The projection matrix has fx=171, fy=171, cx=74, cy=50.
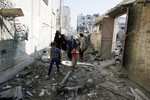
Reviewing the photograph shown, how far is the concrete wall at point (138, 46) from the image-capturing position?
591 centimetres

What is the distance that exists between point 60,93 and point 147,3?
4304 mm

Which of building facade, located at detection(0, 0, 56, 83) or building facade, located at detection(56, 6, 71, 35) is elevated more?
building facade, located at detection(56, 6, 71, 35)

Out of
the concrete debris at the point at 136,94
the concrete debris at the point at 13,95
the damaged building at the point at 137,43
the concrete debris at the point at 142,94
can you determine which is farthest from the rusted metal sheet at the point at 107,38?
the concrete debris at the point at 13,95

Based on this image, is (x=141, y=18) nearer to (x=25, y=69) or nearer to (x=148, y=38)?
(x=148, y=38)

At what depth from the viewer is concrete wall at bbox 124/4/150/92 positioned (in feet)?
19.4

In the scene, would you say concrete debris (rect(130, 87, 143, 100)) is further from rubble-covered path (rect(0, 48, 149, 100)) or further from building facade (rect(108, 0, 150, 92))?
building facade (rect(108, 0, 150, 92))

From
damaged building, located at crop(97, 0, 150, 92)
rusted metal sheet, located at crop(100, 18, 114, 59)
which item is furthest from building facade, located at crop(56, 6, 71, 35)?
damaged building, located at crop(97, 0, 150, 92)

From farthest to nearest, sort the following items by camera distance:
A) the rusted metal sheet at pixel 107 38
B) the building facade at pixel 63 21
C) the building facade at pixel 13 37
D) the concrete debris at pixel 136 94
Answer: the building facade at pixel 63 21, the rusted metal sheet at pixel 107 38, the building facade at pixel 13 37, the concrete debris at pixel 136 94

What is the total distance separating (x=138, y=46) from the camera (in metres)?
6.68

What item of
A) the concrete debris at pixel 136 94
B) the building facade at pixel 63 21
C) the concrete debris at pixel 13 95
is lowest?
the concrete debris at pixel 136 94

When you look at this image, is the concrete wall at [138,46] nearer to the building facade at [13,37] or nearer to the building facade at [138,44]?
the building facade at [138,44]

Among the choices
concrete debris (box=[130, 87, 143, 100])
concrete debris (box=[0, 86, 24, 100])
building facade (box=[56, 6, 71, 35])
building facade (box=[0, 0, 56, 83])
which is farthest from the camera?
building facade (box=[56, 6, 71, 35])

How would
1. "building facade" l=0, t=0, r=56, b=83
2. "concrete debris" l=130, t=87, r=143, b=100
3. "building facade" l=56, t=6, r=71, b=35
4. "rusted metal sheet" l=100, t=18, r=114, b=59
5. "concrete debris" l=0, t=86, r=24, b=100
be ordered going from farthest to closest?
"building facade" l=56, t=6, r=71, b=35, "rusted metal sheet" l=100, t=18, r=114, b=59, "building facade" l=0, t=0, r=56, b=83, "concrete debris" l=130, t=87, r=143, b=100, "concrete debris" l=0, t=86, r=24, b=100

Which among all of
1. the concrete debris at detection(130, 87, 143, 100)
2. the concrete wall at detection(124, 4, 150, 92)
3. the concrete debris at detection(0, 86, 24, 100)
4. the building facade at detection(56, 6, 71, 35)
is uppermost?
the building facade at detection(56, 6, 71, 35)
